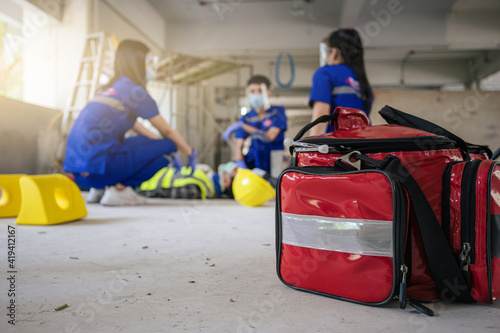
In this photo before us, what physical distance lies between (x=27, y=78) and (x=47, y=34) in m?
0.65

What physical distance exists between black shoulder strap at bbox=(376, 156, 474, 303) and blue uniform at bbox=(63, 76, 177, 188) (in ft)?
7.43

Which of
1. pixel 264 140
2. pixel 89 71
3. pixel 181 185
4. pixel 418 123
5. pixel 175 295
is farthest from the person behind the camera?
pixel 89 71

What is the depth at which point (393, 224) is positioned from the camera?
2.41 ft

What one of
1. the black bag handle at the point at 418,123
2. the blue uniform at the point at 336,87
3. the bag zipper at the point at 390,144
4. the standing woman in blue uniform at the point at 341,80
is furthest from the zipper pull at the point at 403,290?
the blue uniform at the point at 336,87

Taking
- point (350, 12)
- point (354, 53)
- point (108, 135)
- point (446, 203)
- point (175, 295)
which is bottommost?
point (175, 295)

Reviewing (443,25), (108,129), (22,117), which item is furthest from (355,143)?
(443,25)

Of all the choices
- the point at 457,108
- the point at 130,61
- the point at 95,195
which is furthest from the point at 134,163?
the point at 457,108

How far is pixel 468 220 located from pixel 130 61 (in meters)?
2.53

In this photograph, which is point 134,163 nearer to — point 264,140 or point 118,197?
point 118,197

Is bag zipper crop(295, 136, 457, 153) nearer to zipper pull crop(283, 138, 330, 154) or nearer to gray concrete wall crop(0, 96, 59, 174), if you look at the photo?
zipper pull crop(283, 138, 330, 154)

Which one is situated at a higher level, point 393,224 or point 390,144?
point 390,144

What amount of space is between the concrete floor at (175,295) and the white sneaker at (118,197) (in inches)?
47.3

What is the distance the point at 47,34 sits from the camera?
4391 millimetres

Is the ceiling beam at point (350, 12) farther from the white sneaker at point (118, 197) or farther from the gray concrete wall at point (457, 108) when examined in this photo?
the white sneaker at point (118, 197)
